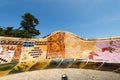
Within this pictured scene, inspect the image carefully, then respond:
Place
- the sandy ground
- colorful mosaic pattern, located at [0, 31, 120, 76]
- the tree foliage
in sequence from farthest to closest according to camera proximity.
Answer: the tree foliage < colorful mosaic pattern, located at [0, 31, 120, 76] < the sandy ground

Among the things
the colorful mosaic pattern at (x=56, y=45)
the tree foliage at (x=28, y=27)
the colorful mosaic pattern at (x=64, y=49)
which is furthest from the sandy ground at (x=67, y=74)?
the tree foliage at (x=28, y=27)

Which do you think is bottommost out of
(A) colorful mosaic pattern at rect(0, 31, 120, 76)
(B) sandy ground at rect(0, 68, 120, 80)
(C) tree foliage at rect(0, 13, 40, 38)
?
(B) sandy ground at rect(0, 68, 120, 80)

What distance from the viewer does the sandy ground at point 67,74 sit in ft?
63.9

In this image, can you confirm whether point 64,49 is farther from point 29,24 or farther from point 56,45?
point 29,24

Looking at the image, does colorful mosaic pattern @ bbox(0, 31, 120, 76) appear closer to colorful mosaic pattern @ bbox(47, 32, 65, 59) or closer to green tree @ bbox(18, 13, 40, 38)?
colorful mosaic pattern @ bbox(47, 32, 65, 59)

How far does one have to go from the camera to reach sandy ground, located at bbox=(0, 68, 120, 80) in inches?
767

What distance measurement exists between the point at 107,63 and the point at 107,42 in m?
4.56

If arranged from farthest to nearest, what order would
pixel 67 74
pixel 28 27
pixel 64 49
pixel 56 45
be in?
1. pixel 28 27
2. pixel 56 45
3. pixel 64 49
4. pixel 67 74

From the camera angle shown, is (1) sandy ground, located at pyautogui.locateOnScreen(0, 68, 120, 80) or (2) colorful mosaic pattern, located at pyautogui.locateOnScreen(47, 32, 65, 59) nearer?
(1) sandy ground, located at pyautogui.locateOnScreen(0, 68, 120, 80)

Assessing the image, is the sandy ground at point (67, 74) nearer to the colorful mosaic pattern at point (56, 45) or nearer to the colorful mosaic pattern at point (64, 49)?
the colorful mosaic pattern at point (64, 49)

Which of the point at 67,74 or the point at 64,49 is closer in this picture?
the point at 67,74

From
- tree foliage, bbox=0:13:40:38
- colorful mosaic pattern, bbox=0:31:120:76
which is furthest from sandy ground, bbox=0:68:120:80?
tree foliage, bbox=0:13:40:38

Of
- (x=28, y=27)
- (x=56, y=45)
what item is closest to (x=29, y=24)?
(x=28, y=27)

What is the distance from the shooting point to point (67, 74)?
21328mm
